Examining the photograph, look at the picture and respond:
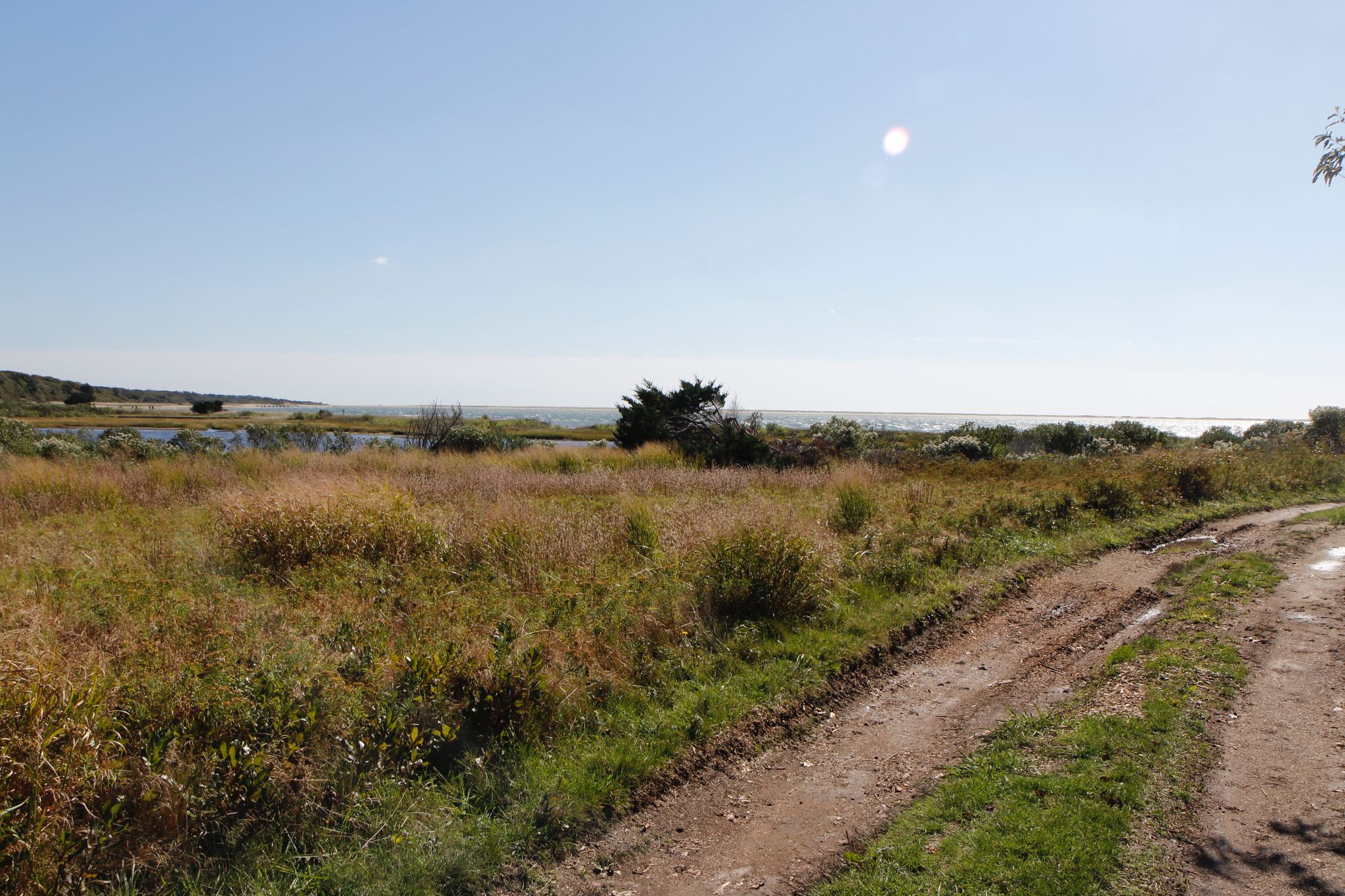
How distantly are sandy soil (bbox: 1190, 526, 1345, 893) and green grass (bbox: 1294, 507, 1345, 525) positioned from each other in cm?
840

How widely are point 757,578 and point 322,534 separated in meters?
5.74

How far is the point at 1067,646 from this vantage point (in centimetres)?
712

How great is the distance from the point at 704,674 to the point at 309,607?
3889 mm

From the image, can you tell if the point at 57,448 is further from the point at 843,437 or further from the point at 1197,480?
the point at 1197,480

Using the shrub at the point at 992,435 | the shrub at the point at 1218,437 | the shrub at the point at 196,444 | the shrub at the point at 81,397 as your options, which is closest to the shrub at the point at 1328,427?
the shrub at the point at 1218,437

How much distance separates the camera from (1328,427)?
31.9 metres

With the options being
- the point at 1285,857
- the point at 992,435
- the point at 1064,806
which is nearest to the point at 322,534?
the point at 1064,806

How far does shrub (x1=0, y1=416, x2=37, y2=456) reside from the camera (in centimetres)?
1963

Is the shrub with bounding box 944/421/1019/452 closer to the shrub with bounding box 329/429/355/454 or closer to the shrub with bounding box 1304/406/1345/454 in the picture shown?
the shrub with bounding box 1304/406/1345/454

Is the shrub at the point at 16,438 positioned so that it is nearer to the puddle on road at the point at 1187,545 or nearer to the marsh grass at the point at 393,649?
the marsh grass at the point at 393,649

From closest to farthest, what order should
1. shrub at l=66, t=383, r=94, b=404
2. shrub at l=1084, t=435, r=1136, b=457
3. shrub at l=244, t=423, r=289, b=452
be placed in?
shrub at l=244, t=423, r=289, b=452 < shrub at l=1084, t=435, r=1136, b=457 < shrub at l=66, t=383, r=94, b=404

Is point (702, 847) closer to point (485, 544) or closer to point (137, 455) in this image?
point (485, 544)

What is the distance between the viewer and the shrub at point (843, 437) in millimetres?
24484

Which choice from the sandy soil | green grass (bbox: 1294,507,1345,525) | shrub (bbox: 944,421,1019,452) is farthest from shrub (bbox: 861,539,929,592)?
shrub (bbox: 944,421,1019,452)
